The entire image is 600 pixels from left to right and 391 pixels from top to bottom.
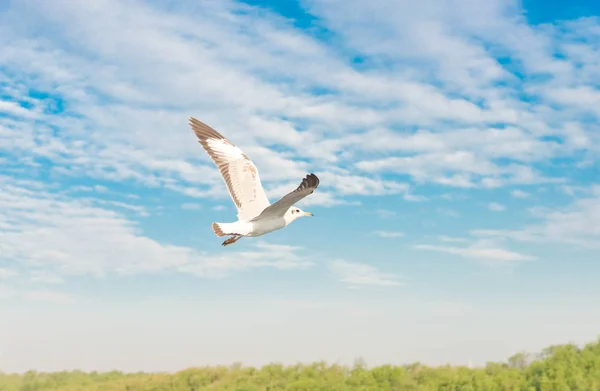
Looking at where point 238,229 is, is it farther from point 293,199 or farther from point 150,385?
point 150,385

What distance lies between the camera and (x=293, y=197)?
41.8 ft

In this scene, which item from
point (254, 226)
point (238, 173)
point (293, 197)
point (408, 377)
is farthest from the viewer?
point (408, 377)

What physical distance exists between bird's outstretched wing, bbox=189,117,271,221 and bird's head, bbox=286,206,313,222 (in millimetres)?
776

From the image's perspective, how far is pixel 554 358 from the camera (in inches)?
1976

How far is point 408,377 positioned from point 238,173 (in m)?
42.1

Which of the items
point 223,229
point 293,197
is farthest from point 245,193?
point 293,197

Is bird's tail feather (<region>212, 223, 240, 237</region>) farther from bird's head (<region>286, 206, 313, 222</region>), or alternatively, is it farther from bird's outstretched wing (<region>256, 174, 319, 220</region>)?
bird's head (<region>286, 206, 313, 222</region>)

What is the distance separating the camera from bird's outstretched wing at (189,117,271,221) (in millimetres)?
14969

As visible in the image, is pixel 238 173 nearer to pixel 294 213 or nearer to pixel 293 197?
pixel 294 213

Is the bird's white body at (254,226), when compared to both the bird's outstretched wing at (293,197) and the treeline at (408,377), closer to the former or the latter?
the bird's outstretched wing at (293,197)

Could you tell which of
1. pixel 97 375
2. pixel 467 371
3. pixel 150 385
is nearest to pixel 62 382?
pixel 97 375

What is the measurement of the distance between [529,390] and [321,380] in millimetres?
16500

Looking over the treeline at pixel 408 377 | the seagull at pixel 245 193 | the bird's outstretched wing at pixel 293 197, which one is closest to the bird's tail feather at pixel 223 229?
the seagull at pixel 245 193

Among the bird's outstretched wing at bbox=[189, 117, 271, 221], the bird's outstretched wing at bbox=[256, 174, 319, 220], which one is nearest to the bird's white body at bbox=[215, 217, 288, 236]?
the bird's outstretched wing at bbox=[256, 174, 319, 220]
